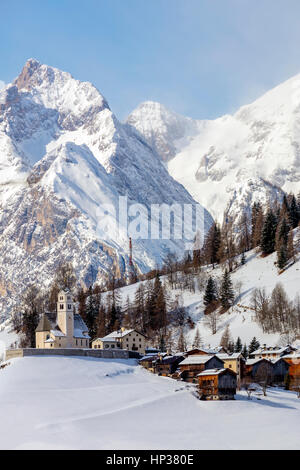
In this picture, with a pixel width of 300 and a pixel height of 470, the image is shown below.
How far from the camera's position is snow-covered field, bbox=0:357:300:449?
7056 cm

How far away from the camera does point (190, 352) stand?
115562 mm

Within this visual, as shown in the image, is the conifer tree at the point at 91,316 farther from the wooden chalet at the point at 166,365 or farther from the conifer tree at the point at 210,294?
the wooden chalet at the point at 166,365

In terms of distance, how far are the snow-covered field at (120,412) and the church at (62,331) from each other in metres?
9.41

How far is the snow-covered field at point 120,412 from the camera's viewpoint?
7056cm

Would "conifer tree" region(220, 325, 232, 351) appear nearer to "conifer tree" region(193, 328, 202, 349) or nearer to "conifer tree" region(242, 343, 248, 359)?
"conifer tree" region(242, 343, 248, 359)

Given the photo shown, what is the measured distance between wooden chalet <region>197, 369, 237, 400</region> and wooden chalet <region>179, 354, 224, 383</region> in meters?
6.69

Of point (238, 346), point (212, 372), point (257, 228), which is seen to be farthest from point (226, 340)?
point (257, 228)

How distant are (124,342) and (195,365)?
20.6 metres

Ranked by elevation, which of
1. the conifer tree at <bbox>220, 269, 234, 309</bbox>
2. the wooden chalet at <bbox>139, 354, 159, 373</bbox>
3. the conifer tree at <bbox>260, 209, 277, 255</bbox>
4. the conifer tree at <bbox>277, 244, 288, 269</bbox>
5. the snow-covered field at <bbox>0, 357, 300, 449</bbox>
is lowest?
the snow-covered field at <bbox>0, 357, 300, 449</bbox>

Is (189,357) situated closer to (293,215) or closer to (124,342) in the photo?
(124,342)

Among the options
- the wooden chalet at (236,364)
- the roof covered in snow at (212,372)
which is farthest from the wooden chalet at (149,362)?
the roof covered in snow at (212,372)

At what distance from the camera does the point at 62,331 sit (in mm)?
117812

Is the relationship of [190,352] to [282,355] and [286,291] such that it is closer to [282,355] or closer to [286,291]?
[282,355]

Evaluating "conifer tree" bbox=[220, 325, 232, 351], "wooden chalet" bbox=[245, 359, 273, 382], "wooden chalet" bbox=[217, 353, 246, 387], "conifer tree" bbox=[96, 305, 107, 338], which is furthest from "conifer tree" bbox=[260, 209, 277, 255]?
"wooden chalet" bbox=[217, 353, 246, 387]
